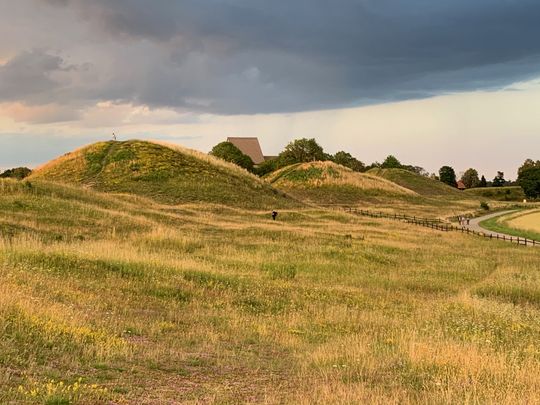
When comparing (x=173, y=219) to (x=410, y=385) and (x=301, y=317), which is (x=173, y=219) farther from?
(x=410, y=385)

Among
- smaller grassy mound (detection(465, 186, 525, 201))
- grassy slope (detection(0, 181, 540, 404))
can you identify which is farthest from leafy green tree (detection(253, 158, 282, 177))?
grassy slope (detection(0, 181, 540, 404))

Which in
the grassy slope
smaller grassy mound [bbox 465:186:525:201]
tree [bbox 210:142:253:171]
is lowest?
the grassy slope

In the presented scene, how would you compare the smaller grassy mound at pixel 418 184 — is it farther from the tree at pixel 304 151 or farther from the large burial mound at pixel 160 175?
the large burial mound at pixel 160 175

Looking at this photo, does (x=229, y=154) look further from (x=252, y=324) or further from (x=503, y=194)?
(x=252, y=324)

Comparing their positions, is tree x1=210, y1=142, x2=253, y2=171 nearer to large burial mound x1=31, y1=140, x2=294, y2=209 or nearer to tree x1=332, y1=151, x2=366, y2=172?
large burial mound x1=31, y1=140, x2=294, y2=209

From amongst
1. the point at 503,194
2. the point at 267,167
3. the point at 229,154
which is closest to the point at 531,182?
the point at 503,194

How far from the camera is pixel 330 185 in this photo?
11644 cm

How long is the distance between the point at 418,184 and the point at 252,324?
513 ft

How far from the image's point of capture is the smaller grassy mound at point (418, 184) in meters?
156

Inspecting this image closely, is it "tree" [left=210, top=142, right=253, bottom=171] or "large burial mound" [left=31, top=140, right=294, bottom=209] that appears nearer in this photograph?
"large burial mound" [left=31, top=140, right=294, bottom=209]

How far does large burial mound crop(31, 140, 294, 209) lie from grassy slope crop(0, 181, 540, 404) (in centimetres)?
3750

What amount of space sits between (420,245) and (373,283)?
1969 cm

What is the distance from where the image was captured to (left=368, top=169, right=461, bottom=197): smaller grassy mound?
156125mm

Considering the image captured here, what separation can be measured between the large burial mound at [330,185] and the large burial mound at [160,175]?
27540 mm
